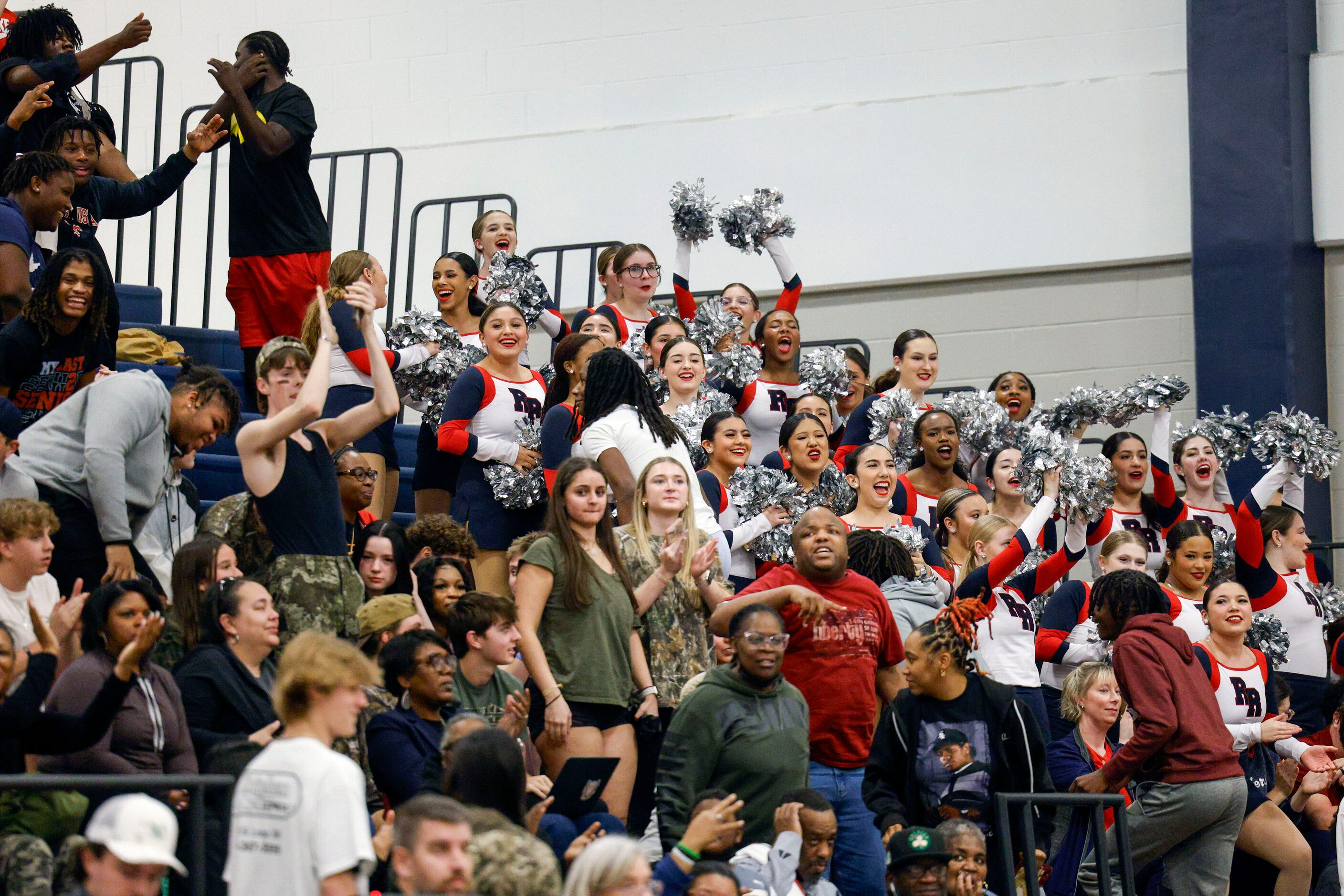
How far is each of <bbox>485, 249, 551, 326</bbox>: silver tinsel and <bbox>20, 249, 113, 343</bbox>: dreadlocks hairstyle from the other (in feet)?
7.90

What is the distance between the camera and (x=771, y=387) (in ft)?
27.7

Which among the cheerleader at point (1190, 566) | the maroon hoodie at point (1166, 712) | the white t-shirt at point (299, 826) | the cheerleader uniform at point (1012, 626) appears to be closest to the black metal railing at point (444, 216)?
the cheerleader at point (1190, 566)

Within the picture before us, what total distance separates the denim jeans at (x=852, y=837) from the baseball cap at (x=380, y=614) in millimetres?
1282

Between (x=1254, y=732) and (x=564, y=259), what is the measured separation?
6.39m

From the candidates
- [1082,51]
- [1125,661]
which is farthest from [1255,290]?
[1125,661]

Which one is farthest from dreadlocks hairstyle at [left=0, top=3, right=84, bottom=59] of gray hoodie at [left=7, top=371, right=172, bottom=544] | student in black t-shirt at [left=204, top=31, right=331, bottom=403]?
gray hoodie at [left=7, top=371, right=172, bottom=544]

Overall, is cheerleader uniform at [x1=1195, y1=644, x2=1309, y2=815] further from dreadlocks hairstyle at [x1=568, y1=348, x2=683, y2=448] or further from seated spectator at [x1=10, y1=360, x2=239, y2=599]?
seated spectator at [x1=10, y1=360, x2=239, y2=599]

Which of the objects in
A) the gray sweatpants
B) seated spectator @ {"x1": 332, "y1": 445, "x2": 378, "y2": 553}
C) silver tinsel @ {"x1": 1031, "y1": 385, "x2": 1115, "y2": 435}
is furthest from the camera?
silver tinsel @ {"x1": 1031, "y1": 385, "x2": 1115, "y2": 435}

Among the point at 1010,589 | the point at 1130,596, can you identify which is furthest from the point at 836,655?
the point at 1010,589

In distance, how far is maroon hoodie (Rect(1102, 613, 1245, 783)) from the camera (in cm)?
627

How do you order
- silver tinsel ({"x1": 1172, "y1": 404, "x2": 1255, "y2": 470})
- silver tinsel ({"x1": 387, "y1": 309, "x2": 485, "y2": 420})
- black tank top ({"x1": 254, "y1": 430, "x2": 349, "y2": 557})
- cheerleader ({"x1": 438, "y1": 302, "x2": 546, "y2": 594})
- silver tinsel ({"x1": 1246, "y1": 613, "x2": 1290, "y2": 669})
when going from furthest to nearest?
silver tinsel ({"x1": 1172, "y1": 404, "x2": 1255, "y2": 470}) < silver tinsel ({"x1": 1246, "y1": 613, "x2": 1290, "y2": 669}) < silver tinsel ({"x1": 387, "y1": 309, "x2": 485, "y2": 420}) < cheerleader ({"x1": 438, "y1": 302, "x2": 546, "y2": 594}) < black tank top ({"x1": 254, "y1": 430, "x2": 349, "y2": 557})

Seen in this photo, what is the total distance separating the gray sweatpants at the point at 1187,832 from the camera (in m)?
6.42

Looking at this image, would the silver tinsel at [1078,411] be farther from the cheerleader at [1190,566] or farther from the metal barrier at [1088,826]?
the metal barrier at [1088,826]

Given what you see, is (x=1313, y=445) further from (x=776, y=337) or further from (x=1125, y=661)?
(x=1125, y=661)
